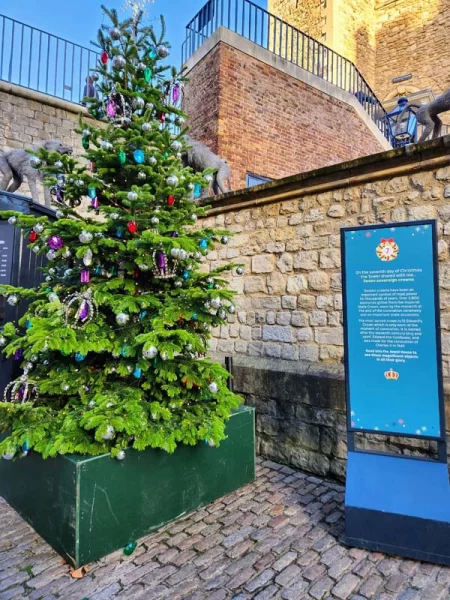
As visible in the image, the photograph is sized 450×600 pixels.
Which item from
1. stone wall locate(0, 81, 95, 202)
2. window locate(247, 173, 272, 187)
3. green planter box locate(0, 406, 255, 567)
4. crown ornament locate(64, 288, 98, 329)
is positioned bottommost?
green planter box locate(0, 406, 255, 567)

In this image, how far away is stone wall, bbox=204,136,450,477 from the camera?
11.0ft

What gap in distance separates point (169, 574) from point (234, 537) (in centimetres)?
54

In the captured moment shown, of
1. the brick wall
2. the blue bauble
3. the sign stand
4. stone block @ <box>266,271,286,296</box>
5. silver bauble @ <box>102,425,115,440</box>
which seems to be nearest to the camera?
silver bauble @ <box>102,425,115,440</box>

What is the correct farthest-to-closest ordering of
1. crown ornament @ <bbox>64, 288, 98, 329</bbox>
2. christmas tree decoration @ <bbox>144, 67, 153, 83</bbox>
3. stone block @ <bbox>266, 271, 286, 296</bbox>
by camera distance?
stone block @ <bbox>266, 271, 286, 296</bbox> → christmas tree decoration @ <bbox>144, 67, 153, 83</bbox> → crown ornament @ <bbox>64, 288, 98, 329</bbox>

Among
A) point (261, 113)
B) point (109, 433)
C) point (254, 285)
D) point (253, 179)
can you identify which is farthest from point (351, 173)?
point (261, 113)

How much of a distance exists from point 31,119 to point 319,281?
917cm

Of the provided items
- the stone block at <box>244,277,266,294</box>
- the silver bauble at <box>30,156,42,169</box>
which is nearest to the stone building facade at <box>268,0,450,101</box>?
the stone block at <box>244,277,266,294</box>

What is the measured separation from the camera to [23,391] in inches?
110

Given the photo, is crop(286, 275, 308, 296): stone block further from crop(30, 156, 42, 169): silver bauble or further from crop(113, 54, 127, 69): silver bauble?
crop(30, 156, 42, 169): silver bauble

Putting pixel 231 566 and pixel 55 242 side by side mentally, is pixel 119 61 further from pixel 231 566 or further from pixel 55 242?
pixel 231 566

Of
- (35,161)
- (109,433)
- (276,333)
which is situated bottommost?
A: (109,433)

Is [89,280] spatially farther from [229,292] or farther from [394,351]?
[394,351]

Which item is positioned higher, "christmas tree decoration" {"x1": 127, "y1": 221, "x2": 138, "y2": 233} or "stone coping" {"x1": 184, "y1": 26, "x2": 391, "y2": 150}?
"stone coping" {"x1": 184, "y1": 26, "x2": 391, "y2": 150}

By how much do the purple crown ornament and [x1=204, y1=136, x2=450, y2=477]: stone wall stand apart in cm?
161
